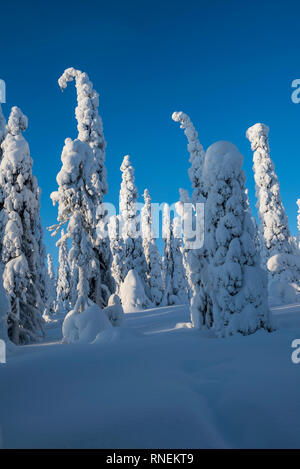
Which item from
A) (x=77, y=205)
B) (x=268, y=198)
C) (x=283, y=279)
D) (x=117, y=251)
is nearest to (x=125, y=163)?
(x=117, y=251)

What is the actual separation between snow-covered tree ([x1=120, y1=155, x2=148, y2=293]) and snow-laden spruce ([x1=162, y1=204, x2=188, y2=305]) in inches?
111

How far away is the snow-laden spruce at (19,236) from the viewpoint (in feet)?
49.3

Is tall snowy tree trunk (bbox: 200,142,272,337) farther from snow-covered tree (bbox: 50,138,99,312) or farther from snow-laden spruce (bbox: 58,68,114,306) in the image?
snow-laden spruce (bbox: 58,68,114,306)

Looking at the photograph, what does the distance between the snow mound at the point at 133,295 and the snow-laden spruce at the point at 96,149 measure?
8.72 metres

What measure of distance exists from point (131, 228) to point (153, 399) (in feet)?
90.5

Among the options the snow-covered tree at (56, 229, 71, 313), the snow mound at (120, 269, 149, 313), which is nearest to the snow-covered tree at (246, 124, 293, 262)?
the snow mound at (120, 269, 149, 313)

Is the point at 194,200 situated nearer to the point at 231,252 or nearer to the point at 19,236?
the point at 231,252

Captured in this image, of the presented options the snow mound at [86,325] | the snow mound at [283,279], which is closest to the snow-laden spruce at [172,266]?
the snow mound at [283,279]

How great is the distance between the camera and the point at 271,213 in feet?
76.1

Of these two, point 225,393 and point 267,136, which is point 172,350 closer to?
point 225,393

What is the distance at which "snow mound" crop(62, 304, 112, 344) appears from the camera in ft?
38.0

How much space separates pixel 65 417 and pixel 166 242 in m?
33.3

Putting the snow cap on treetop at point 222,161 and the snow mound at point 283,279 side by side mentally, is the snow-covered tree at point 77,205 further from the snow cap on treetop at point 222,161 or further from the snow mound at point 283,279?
the snow mound at point 283,279
